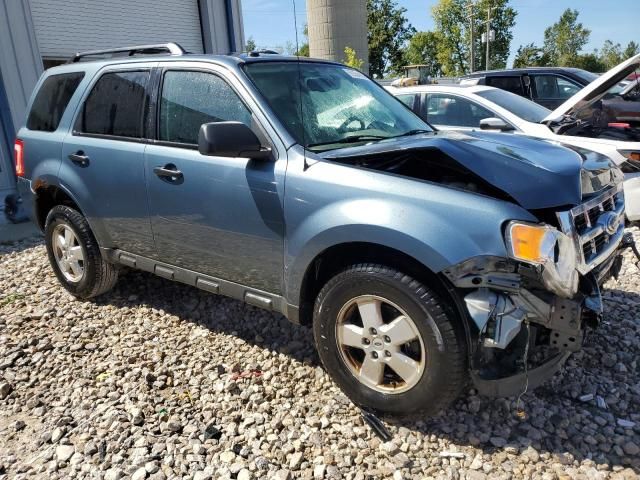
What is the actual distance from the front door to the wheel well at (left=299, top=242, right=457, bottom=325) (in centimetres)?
19

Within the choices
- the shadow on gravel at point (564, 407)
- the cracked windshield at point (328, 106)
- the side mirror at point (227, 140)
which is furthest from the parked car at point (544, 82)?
the side mirror at point (227, 140)

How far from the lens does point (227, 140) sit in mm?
2826

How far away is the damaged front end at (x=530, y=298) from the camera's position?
7.72 feet

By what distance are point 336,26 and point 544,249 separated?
113ft

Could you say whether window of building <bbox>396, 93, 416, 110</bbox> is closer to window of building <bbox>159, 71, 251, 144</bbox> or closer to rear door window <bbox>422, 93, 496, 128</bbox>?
rear door window <bbox>422, 93, 496, 128</bbox>

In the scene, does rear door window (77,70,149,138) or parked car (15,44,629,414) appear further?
rear door window (77,70,149,138)

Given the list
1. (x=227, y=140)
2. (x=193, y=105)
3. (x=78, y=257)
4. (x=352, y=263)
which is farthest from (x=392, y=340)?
(x=78, y=257)

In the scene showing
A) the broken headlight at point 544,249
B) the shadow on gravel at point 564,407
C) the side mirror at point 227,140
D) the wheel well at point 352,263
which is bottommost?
the shadow on gravel at point 564,407

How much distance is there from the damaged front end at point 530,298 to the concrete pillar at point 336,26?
33042 mm

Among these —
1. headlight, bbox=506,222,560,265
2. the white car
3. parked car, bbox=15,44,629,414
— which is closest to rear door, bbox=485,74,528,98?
the white car

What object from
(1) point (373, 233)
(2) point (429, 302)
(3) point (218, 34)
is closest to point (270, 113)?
(1) point (373, 233)

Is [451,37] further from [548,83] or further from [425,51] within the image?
[548,83]

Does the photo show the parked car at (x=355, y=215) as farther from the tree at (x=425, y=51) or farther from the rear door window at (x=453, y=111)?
the tree at (x=425, y=51)

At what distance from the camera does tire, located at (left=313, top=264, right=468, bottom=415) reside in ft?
8.32
